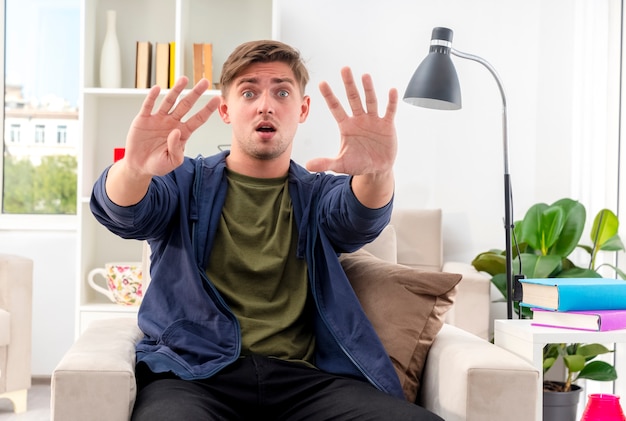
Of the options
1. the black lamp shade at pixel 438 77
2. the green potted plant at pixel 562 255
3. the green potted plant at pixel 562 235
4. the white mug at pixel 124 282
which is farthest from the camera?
the white mug at pixel 124 282

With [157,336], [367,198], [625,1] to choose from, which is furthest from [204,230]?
[625,1]

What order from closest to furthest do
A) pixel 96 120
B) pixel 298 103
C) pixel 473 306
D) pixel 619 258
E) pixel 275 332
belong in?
pixel 275 332
pixel 298 103
pixel 473 306
pixel 619 258
pixel 96 120

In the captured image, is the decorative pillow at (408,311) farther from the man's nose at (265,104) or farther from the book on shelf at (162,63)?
the book on shelf at (162,63)

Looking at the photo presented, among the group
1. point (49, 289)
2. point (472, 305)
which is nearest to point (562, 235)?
point (472, 305)

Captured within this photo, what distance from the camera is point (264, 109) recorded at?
193 centimetres

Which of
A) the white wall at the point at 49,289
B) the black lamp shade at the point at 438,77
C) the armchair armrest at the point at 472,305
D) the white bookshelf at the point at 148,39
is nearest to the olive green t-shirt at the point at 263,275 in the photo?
the black lamp shade at the point at 438,77

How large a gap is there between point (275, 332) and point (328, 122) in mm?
1985

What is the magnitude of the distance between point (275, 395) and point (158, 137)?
58 cm

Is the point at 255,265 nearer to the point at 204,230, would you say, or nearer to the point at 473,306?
the point at 204,230

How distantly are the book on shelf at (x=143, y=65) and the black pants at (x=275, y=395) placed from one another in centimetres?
199

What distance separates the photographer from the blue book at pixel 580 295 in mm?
1854

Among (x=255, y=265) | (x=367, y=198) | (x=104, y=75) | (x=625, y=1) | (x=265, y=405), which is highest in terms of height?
(x=625, y=1)

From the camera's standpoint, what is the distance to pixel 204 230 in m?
1.88

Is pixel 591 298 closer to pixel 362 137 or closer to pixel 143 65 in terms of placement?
pixel 362 137
